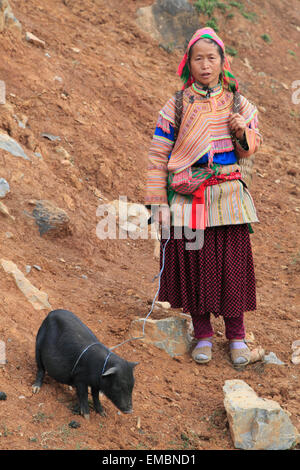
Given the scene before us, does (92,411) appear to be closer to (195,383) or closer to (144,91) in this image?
(195,383)

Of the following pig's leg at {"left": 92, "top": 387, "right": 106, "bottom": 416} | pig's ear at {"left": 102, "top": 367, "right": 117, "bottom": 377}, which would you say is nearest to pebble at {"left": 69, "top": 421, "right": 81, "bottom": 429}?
pig's leg at {"left": 92, "top": 387, "right": 106, "bottom": 416}

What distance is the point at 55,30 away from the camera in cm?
935

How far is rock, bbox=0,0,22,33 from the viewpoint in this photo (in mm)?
7790

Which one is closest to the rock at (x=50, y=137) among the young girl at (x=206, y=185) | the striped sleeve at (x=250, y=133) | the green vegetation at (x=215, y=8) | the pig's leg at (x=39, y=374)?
the young girl at (x=206, y=185)

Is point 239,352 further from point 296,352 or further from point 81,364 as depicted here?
point 81,364

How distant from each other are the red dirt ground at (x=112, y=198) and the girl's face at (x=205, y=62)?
199cm

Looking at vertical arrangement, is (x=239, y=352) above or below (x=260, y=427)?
above

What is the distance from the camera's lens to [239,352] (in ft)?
14.1

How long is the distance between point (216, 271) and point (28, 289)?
146 centimetres

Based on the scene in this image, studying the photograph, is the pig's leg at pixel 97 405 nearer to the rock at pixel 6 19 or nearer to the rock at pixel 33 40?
the rock at pixel 6 19

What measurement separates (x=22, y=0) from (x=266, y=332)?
729 cm

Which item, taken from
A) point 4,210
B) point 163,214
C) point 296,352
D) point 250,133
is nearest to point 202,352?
point 296,352

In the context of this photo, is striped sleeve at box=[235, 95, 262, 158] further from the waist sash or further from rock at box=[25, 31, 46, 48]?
rock at box=[25, 31, 46, 48]

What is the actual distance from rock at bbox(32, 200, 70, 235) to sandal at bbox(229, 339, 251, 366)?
2186mm
